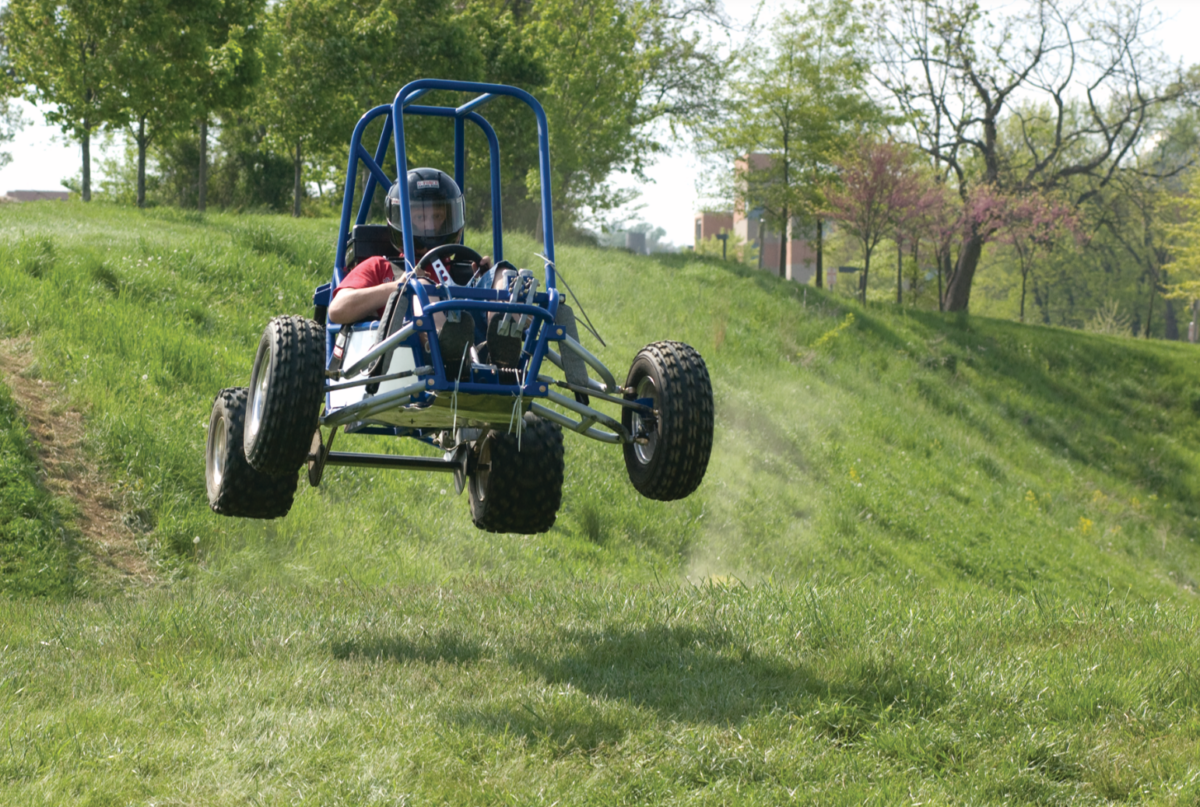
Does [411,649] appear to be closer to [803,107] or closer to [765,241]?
[803,107]

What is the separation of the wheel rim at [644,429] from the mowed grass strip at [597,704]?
4.30 ft

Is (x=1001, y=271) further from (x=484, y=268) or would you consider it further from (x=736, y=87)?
(x=484, y=268)

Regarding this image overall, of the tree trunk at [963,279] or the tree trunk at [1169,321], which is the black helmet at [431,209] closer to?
the tree trunk at [963,279]

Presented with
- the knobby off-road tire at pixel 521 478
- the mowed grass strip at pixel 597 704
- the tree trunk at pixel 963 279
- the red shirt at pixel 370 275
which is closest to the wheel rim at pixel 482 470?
the knobby off-road tire at pixel 521 478

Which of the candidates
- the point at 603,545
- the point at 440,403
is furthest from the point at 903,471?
the point at 440,403

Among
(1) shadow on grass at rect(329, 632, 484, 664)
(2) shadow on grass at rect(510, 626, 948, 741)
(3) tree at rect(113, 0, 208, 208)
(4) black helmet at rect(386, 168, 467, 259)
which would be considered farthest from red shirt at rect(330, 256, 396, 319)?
(3) tree at rect(113, 0, 208, 208)

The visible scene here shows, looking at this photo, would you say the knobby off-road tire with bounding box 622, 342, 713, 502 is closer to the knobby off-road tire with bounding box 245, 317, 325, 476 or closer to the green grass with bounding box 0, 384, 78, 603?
the knobby off-road tire with bounding box 245, 317, 325, 476

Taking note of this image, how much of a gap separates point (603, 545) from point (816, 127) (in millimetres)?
27375

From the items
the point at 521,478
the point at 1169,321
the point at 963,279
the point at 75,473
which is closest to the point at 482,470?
the point at 521,478

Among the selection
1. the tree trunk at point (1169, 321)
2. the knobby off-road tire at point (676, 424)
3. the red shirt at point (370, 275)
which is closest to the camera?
the knobby off-road tire at point (676, 424)

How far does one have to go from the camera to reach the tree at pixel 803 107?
128ft

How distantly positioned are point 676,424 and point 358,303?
2055 mm

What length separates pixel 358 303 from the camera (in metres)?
6.59

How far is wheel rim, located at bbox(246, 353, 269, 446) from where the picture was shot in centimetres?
606
